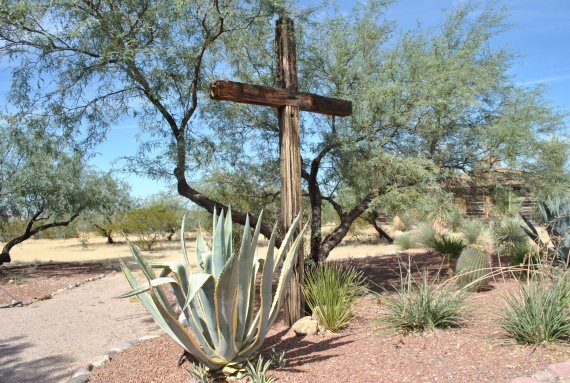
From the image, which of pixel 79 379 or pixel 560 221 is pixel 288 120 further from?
pixel 560 221

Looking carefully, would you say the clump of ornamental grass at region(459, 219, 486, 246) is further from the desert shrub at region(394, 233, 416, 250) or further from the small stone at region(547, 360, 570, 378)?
the small stone at region(547, 360, 570, 378)

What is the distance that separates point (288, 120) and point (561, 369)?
4.25 meters

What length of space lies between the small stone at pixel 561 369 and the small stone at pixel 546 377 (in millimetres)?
30

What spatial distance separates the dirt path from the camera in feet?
22.4

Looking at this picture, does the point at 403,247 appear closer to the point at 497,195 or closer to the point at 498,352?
the point at 497,195

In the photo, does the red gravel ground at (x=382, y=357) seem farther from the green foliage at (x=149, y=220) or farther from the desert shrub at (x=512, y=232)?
the green foliage at (x=149, y=220)

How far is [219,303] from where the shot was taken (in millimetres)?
4801

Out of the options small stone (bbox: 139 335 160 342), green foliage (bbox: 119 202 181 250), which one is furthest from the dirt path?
green foliage (bbox: 119 202 181 250)

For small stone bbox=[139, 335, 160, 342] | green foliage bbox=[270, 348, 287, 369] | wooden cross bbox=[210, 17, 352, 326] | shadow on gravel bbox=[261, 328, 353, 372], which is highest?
wooden cross bbox=[210, 17, 352, 326]

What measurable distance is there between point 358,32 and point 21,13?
6033mm

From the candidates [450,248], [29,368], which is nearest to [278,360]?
[29,368]

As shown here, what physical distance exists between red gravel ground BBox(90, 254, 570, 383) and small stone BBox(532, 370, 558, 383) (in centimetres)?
10

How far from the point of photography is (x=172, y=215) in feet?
98.3

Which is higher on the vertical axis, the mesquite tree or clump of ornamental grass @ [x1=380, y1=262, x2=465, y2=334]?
the mesquite tree
